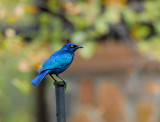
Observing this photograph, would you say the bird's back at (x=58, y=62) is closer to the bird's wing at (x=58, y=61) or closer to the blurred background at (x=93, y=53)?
the bird's wing at (x=58, y=61)

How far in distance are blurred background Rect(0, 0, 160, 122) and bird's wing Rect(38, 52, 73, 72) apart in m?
1.89

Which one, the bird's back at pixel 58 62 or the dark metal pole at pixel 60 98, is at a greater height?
the bird's back at pixel 58 62

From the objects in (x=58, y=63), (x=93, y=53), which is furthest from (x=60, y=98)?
(x=93, y=53)

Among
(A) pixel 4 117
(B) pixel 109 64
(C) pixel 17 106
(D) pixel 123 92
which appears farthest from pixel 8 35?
(C) pixel 17 106

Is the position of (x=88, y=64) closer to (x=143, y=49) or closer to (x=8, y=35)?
(x=143, y=49)

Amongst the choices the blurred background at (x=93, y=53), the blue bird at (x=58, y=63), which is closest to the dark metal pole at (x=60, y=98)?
the blue bird at (x=58, y=63)

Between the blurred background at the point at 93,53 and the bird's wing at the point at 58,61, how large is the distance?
1.89 metres

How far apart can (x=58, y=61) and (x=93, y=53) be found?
4.60 m

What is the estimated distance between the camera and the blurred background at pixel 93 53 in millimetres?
5102

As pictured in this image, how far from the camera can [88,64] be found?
7.23 m

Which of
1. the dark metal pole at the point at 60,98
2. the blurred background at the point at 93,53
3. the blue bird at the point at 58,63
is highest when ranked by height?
the blurred background at the point at 93,53

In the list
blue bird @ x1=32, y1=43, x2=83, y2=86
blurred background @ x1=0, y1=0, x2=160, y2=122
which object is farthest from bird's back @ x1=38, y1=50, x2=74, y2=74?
blurred background @ x1=0, y1=0, x2=160, y2=122

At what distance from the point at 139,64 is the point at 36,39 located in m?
2.08

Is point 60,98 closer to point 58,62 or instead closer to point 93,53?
point 58,62
